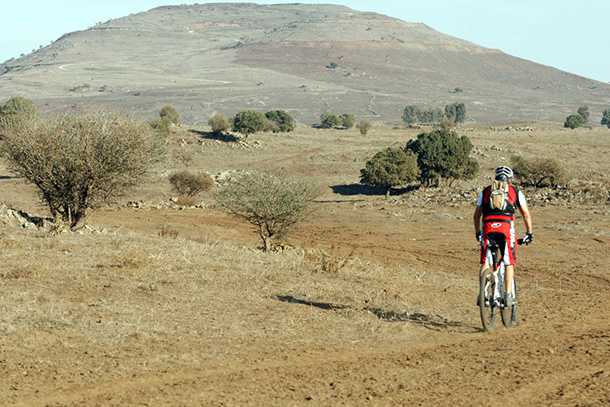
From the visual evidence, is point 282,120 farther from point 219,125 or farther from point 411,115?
point 411,115

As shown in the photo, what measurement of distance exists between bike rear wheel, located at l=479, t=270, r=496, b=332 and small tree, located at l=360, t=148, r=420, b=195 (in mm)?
43493

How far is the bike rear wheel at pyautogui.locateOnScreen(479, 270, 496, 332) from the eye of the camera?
12125 millimetres

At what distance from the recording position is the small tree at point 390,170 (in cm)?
5597

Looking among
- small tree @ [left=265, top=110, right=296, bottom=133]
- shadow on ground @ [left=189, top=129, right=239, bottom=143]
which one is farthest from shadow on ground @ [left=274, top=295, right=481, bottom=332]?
small tree @ [left=265, top=110, right=296, bottom=133]

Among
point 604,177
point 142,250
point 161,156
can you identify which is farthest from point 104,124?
point 604,177

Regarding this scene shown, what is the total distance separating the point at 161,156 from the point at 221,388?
70.7ft

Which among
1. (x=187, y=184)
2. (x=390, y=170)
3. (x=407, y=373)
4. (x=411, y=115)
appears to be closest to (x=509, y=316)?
(x=407, y=373)

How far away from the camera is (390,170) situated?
56062mm

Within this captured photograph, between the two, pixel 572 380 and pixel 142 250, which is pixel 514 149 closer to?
pixel 142 250

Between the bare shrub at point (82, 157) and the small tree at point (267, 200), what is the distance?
324cm

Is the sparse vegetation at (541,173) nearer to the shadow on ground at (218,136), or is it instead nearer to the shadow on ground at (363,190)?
the shadow on ground at (363,190)

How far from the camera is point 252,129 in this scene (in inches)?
3428

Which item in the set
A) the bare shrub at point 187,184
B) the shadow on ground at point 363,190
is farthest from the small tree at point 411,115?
the bare shrub at point 187,184

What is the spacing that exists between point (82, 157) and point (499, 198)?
16595 mm
